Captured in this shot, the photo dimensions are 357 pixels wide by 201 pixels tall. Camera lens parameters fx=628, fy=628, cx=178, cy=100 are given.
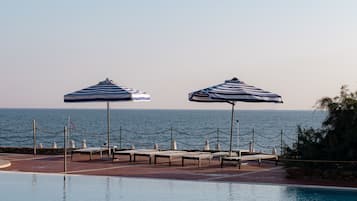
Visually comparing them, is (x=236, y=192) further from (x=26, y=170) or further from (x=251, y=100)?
(x=26, y=170)

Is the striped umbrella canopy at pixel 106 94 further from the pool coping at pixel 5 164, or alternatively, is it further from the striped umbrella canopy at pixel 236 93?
the pool coping at pixel 5 164

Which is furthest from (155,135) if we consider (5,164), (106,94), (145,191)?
(145,191)

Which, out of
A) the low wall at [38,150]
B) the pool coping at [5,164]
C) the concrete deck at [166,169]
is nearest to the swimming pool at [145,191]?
the concrete deck at [166,169]

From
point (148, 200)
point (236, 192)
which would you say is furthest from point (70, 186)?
point (236, 192)

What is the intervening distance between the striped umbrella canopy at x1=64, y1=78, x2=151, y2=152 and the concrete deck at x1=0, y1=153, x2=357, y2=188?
2071 mm

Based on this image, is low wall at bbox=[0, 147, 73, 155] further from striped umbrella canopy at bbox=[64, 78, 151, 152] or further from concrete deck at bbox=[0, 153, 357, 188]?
striped umbrella canopy at bbox=[64, 78, 151, 152]

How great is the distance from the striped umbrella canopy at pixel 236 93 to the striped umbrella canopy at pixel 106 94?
230 cm

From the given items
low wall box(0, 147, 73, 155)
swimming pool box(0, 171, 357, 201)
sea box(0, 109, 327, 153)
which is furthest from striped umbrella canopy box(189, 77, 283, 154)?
low wall box(0, 147, 73, 155)

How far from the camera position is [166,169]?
18688 mm

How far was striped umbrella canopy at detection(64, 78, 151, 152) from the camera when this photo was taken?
807 inches

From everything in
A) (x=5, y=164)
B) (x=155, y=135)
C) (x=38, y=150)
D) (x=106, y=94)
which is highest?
(x=106, y=94)

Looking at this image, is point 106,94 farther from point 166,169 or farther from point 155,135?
point 155,135

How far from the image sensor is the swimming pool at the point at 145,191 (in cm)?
1407

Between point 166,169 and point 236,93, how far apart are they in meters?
3.10
